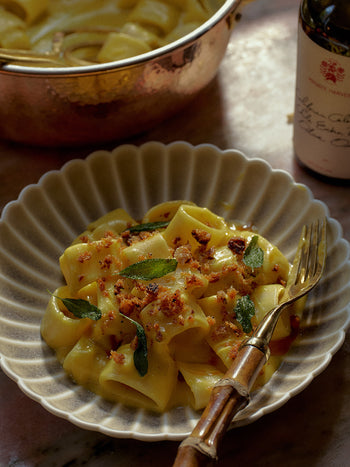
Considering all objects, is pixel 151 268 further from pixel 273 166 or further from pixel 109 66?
pixel 273 166

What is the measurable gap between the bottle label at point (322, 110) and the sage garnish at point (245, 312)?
645 millimetres

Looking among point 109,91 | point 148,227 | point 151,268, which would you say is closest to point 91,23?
point 109,91

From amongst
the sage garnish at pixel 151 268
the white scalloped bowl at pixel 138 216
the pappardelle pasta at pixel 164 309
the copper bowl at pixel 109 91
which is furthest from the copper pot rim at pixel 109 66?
the sage garnish at pixel 151 268

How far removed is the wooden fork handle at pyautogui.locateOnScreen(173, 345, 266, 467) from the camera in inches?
43.1

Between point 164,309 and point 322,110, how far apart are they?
80 centimetres

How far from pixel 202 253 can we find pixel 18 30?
1131 mm

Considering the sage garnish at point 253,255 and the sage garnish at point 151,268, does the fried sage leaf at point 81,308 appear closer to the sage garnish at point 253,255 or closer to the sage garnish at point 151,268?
the sage garnish at point 151,268

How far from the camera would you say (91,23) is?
225cm

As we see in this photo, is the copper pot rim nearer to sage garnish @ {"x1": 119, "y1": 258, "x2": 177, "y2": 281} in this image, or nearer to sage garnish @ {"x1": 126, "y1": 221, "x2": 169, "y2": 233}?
sage garnish @ {"x1": 126, "y1": 221, "x2": 169, "y2": 233}

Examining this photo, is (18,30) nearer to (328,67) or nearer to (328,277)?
(328,67)

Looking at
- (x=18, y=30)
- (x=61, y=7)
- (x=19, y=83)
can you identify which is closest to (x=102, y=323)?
(x=19, y=83)

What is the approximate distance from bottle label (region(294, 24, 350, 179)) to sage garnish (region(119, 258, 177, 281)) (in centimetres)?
68

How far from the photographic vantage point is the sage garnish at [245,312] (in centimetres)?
149

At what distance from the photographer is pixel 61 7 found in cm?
228
